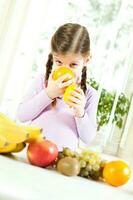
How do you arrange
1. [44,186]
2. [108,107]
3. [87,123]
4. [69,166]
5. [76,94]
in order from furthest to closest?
[108,107]
[87,123]
[76,94]
[69,166]
[44,186]

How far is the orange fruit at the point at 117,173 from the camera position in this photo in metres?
0.85

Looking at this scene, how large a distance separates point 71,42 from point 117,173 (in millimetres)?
656

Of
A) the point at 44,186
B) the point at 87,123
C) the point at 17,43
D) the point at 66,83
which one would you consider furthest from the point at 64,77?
the point at 17,43

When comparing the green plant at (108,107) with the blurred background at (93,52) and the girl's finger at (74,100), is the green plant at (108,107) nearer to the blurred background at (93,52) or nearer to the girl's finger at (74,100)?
the blurred background at (93,52)

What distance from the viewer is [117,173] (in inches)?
33.9

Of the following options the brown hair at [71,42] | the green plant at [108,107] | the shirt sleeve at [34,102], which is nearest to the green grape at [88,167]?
the shirt sleeve at [34,102]

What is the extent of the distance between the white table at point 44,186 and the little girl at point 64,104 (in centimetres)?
38

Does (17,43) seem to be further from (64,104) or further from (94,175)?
(94,175)

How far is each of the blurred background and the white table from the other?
1426 millimetres

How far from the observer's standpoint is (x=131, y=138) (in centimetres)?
262

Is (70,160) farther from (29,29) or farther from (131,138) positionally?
(131,138)

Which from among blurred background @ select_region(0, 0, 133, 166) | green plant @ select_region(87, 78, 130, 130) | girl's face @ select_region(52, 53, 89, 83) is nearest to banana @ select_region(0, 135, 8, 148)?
girl's face @ select_region(52, 53, 89, 83)

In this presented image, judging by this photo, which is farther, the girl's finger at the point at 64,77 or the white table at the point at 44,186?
the girl's finger at the point at 64,77

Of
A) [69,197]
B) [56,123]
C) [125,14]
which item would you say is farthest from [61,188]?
[125,14]
